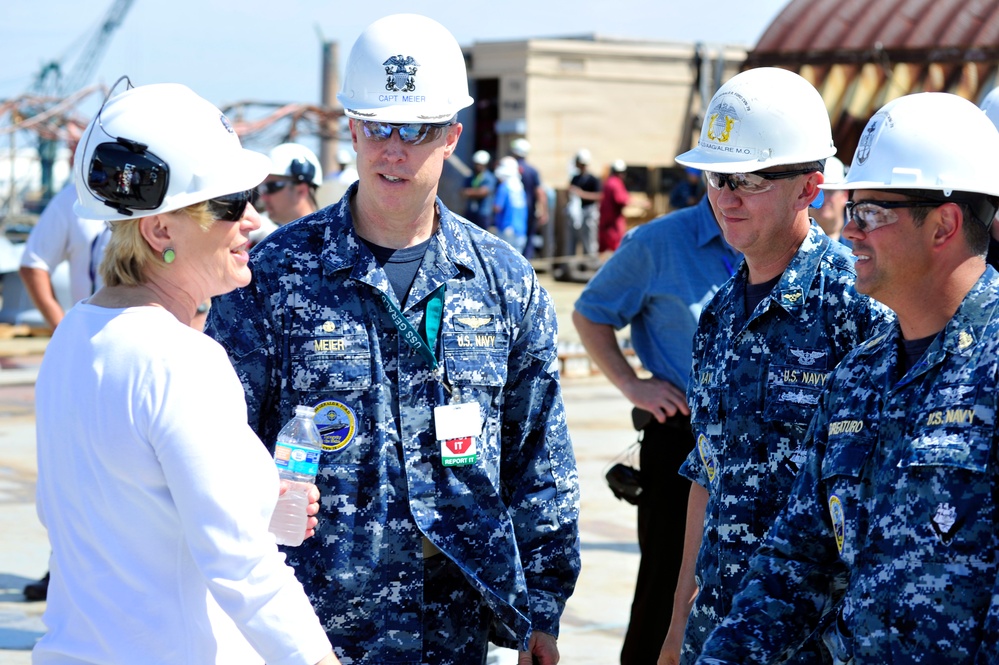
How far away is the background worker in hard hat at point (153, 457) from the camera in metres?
2.38

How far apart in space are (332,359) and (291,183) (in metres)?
3.65

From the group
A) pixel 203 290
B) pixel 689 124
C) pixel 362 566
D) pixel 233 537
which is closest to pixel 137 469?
pixel 233 537

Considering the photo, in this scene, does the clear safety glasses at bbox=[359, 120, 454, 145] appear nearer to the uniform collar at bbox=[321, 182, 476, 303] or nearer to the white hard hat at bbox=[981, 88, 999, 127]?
the uniform collar at bbox=[321, 182, 476, 303]

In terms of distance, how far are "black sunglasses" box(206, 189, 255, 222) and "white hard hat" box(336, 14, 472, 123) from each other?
76cm

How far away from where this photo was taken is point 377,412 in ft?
10.8

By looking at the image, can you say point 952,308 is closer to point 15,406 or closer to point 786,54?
point 15,406

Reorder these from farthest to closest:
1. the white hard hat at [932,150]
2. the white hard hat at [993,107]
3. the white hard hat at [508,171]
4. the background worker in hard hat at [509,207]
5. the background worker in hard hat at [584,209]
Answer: the background worker in hard hat at [584,209]
the white hard hat at [508,171]
the background worker in hard hat at [509,207]
the white hard hat at [993,107]
the white hard hat at [932,150]

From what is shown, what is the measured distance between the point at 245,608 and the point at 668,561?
8.56 ft

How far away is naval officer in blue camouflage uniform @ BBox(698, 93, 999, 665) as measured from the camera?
7.95 feet

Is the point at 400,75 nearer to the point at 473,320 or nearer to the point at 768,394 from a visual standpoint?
the point at 473,320

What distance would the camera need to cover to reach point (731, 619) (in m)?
2.83

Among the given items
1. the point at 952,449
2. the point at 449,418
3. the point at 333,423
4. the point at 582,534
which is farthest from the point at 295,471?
the point at 582,534

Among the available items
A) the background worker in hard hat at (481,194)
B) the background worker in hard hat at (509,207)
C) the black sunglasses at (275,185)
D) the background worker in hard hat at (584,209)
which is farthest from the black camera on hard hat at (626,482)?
the background worker in hard hat at (584,209)

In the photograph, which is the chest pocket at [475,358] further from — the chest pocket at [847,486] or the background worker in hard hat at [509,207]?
the background worker in hard hat at [509,207]
